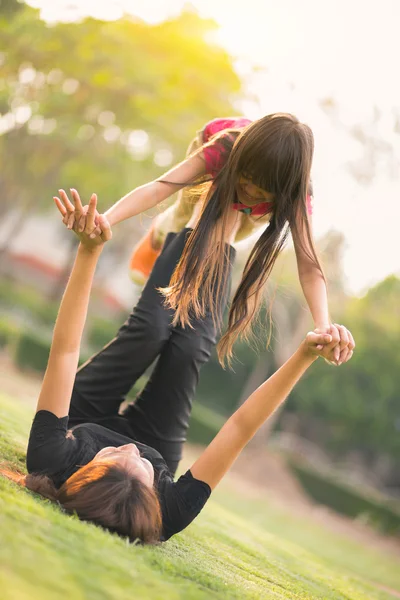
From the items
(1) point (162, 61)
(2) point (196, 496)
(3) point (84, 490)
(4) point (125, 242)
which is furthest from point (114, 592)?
(4) point (125, 242)

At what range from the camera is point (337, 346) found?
263cm

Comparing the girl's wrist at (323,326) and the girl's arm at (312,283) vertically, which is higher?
the girl's arm at (312,283)

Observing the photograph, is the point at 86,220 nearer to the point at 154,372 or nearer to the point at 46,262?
the point at 154,372

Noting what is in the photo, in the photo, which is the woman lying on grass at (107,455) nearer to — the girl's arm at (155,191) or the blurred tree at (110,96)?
the girl's arm at (155,191)

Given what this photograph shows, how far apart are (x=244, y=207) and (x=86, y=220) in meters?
0.98

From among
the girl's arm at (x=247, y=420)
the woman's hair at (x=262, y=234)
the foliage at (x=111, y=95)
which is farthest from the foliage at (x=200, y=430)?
the girl's arm at (x=247, y=420)

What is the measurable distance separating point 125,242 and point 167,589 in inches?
1121

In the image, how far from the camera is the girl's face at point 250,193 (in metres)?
3.14

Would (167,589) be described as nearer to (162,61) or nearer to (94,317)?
(162,61)

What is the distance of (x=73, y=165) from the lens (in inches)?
688

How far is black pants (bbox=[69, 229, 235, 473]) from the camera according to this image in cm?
348

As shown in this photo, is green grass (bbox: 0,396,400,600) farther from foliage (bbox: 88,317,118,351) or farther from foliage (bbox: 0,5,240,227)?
foliage (bbox: 88,317,118,351)

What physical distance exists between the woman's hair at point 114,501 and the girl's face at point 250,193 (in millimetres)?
1266

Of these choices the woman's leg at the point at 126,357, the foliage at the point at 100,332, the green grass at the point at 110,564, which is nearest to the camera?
the green grass at the point at 110,564
